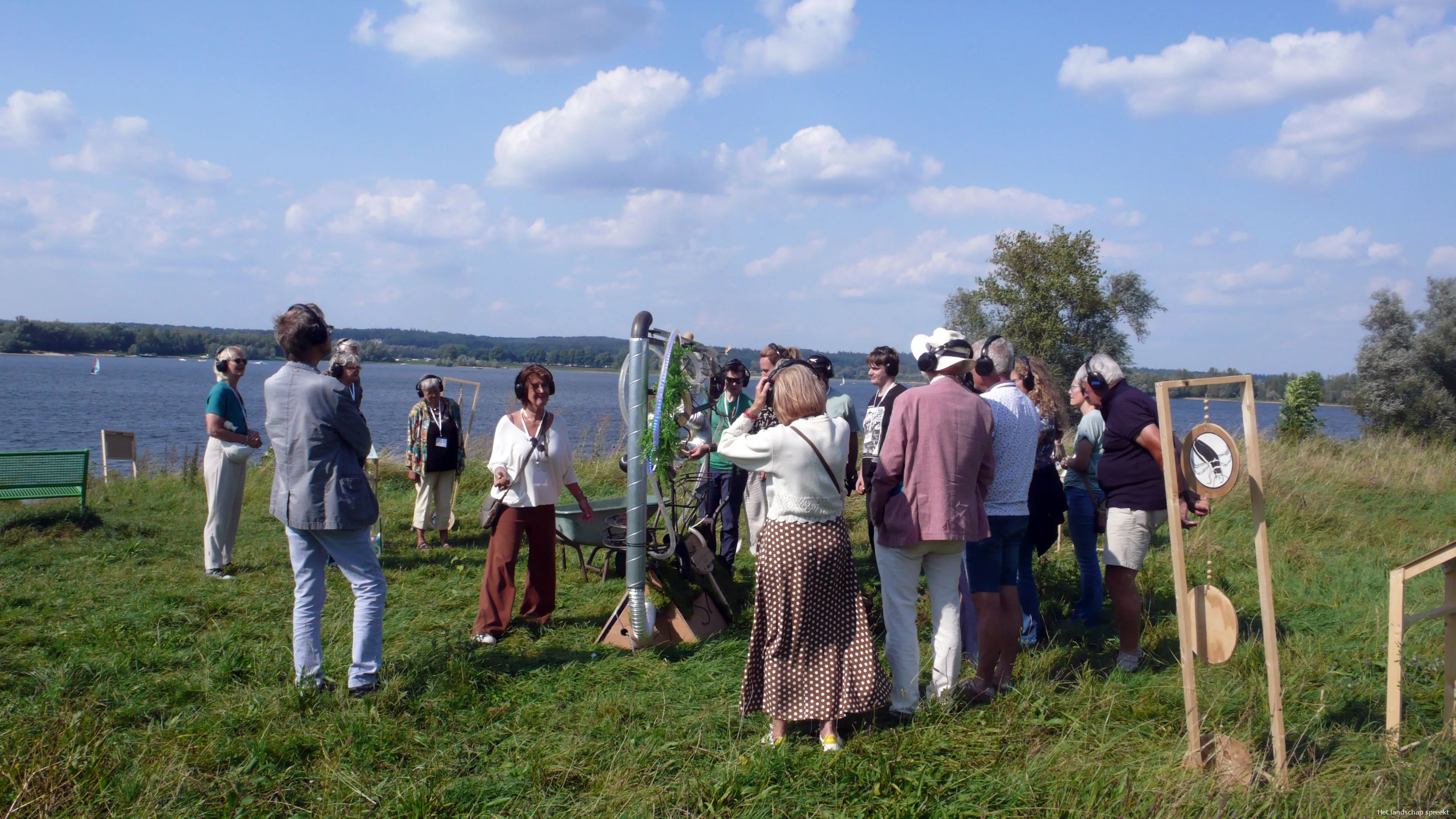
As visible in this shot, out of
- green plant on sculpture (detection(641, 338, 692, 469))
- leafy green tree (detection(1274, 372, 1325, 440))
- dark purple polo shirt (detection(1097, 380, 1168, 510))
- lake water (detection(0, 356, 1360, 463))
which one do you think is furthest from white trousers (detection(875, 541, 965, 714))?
leafy green tree (detection(1274, 372, 1325, 440))

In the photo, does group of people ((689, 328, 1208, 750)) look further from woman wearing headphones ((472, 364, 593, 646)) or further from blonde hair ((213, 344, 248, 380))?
blonde hair ((213, 344, 248, 380))

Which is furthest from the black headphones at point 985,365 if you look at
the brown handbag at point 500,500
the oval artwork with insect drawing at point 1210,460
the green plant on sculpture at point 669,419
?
the brown handbag at point 500,500

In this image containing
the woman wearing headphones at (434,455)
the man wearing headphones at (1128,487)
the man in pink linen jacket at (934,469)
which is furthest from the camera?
the woman wearing headphones at (434,455)

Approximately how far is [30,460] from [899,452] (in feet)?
29.9

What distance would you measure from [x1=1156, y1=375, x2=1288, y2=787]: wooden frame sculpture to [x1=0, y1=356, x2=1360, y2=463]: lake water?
3.60m

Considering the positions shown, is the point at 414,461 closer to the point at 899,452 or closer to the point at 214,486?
the point at 214,486

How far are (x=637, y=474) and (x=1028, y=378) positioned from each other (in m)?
2.40

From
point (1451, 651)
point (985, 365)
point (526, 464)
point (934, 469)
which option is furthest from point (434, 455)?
point (1451, 651)

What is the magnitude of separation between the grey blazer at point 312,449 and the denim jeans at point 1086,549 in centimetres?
419

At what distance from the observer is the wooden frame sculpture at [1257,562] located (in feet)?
9.80

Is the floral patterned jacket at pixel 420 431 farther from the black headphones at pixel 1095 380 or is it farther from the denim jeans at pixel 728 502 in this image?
the black headphones at pixel 1095 380

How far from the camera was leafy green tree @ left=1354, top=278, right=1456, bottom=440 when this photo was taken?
20969mm

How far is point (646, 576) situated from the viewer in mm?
5047

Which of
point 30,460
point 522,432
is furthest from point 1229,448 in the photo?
point 30,460
